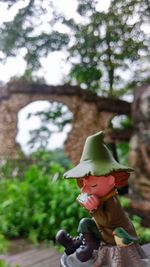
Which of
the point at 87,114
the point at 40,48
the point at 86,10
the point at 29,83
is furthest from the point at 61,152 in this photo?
the point at 86,10

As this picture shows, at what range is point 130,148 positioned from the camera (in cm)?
202

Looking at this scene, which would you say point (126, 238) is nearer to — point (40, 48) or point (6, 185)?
point (40, 48)

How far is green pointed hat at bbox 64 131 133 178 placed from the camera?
0.58 m

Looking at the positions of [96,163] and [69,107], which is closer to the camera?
[96,163]

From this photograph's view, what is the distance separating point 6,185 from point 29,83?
64 cm

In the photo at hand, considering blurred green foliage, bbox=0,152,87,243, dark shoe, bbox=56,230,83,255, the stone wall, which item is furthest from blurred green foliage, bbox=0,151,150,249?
dark shoe, bbox=56,230,83,255

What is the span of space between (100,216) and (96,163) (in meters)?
0.08

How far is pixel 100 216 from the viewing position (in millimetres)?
604

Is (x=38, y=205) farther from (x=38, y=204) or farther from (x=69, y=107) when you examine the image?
(x=69, y=107)

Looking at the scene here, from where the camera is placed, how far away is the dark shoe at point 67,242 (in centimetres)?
61

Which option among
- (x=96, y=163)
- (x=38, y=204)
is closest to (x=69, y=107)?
(x=38, y=204)

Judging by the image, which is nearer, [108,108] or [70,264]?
[70,264]

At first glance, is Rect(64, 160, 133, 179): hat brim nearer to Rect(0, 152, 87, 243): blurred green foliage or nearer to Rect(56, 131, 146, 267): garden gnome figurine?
Rect(56, 131, 146, 267): garden gnome figurine

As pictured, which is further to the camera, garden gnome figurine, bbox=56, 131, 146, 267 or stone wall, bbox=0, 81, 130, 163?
stone wall, bbox=0, 81, 130, 163
